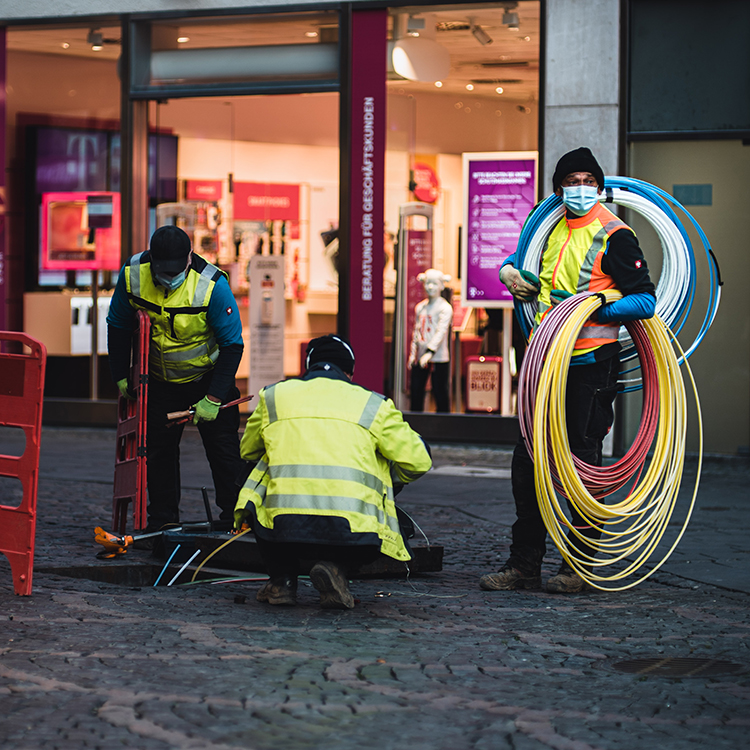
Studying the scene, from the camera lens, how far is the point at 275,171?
12.7 meters

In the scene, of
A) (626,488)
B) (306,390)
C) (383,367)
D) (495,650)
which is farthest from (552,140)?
(495,650)

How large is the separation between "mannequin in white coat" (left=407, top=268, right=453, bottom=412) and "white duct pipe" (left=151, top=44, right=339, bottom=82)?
2281mm

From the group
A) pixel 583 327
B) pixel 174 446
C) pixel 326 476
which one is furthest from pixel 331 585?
pixel 174 446

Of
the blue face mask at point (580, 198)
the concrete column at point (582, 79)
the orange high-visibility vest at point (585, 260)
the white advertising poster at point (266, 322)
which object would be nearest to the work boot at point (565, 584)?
the orange high-visibility vest at point (585, 260)

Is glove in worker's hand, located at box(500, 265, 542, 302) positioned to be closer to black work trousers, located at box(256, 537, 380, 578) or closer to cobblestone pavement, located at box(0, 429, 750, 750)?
cobblestone pavement, located at box(0, 429, 750, 750)

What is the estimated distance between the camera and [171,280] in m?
6.55

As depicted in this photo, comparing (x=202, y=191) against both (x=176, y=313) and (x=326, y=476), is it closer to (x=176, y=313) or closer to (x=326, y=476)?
(x=176, y=313)

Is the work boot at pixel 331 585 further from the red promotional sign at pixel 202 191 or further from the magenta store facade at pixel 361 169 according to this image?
the red promotional sign at pixel 202 191

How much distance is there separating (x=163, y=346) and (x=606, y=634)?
9.63ft

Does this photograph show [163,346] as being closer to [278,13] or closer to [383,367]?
[383,367]

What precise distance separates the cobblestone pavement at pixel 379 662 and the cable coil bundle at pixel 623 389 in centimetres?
32

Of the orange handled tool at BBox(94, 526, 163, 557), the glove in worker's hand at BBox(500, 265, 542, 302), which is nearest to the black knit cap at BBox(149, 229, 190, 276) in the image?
the orange handled tool at BBox(94, 526, 163, 557)

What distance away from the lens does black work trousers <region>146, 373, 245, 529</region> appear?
686cm

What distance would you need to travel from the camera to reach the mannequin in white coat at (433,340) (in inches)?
469
